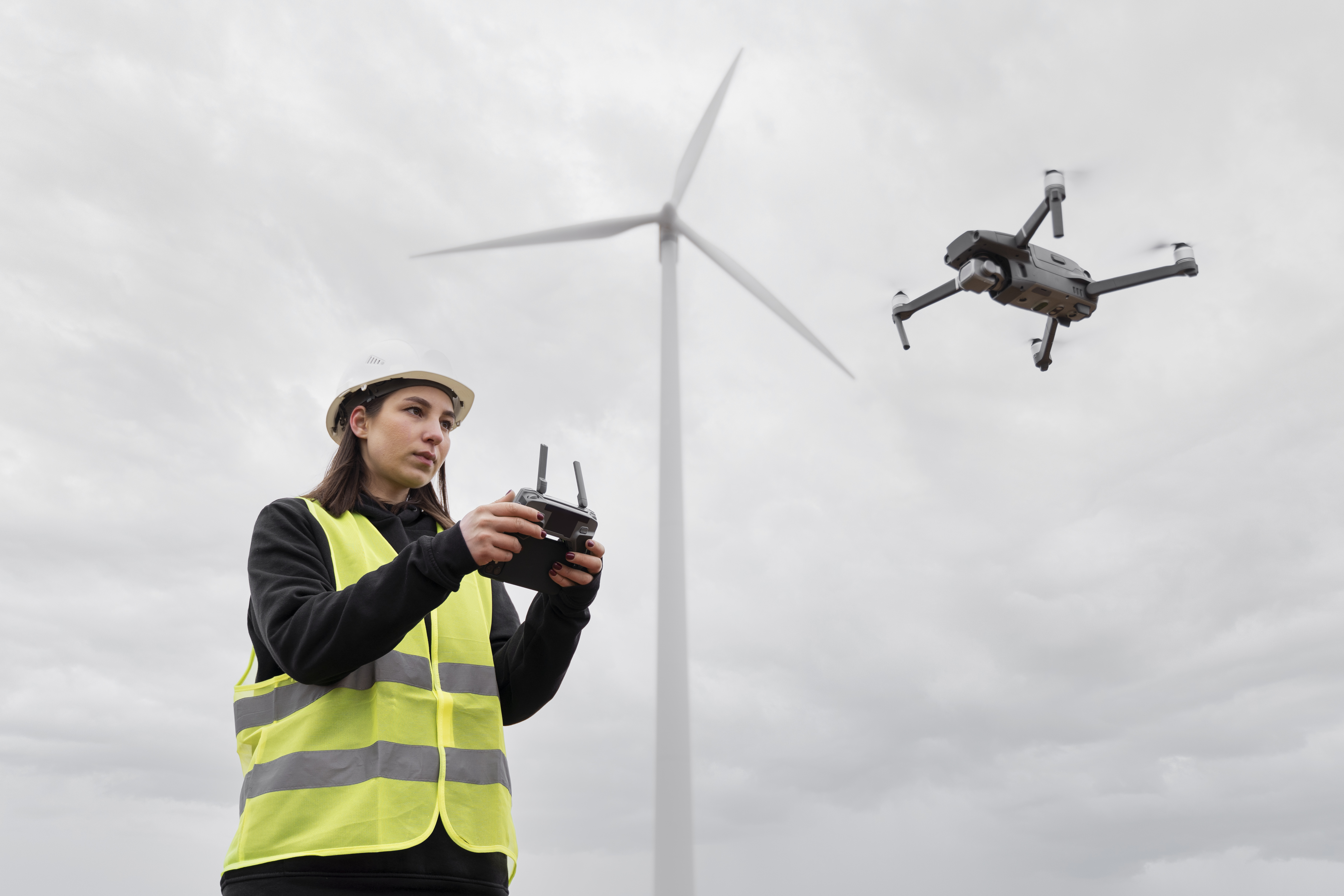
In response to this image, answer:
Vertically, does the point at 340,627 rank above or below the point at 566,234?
below

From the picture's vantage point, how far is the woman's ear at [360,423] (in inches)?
208

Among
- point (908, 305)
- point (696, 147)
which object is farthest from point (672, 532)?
point (696, 147)

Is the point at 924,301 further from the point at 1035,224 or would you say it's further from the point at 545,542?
the point at 545,542

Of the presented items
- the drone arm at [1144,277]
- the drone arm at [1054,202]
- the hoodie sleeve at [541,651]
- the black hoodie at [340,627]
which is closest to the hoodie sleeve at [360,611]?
the black hoodie at [340,627]

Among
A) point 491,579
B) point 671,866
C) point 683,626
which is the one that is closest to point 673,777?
point 671,866

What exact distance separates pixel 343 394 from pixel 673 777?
1034 centimetres

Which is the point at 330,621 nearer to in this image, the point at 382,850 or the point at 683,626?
the point at 382,850

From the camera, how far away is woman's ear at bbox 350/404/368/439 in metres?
5.27

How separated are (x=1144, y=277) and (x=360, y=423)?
33.2 feet

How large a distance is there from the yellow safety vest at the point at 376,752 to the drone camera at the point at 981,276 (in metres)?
8.53

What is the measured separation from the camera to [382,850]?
3.88m

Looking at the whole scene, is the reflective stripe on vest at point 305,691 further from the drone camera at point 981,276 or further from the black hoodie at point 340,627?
the drone camera at point 981,276

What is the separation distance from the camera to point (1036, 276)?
11891mm

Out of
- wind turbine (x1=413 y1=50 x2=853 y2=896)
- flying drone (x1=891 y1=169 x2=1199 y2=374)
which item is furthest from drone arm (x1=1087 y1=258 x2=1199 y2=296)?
wind turbine (x1=413 y1=50 x2=853 y2=896)
